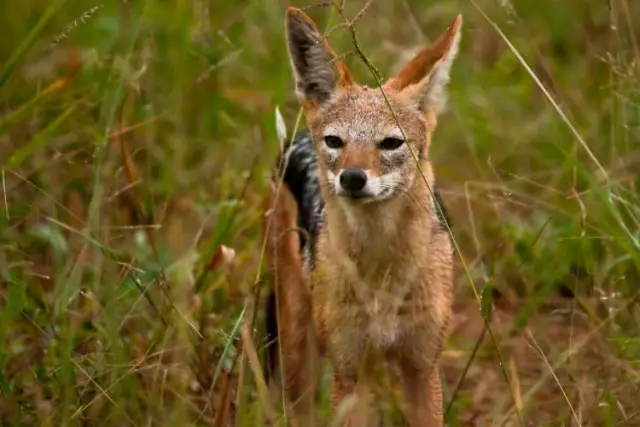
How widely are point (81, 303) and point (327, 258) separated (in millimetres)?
895

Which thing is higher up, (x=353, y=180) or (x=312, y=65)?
(x=312, y=65)

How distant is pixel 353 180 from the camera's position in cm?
400

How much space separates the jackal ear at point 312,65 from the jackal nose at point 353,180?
0.55 m

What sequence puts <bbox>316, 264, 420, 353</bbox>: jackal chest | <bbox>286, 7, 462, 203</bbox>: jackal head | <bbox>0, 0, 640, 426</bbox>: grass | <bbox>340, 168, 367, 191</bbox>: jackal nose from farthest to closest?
<bbox>316, 264, 420, 353</bbox>: jackal chest
<bbox>286, 7, 462, 203</bbox>: jackal head
<bbox>340, 168, 367, 191</bbox>: jackal nose
<bbox>0, 0, 640, 426</bbox>: grass

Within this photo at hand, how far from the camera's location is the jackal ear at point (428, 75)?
173 inches

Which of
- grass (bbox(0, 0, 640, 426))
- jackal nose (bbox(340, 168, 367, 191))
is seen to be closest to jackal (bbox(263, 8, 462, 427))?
jackal nose (bbox(340, 168, 367, 191))

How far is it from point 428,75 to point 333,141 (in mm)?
418

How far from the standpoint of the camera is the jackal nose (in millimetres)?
4000

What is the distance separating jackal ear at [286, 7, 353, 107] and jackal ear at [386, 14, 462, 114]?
195 mm

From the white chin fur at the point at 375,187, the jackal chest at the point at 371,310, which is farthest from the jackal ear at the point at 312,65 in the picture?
the jackal chest at the point at 371,310

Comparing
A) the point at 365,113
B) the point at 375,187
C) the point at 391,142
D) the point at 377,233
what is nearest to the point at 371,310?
the point at 377,233

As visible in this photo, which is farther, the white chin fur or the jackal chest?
the jackal chest

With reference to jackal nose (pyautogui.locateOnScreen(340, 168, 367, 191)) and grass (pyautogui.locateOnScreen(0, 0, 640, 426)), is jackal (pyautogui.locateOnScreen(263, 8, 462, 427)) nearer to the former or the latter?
jackal nose (pyautogui.locateOnScreen(340, 168, 367, 191))

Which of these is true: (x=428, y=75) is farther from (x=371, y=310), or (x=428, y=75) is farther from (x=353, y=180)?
(x=371, y=310)
